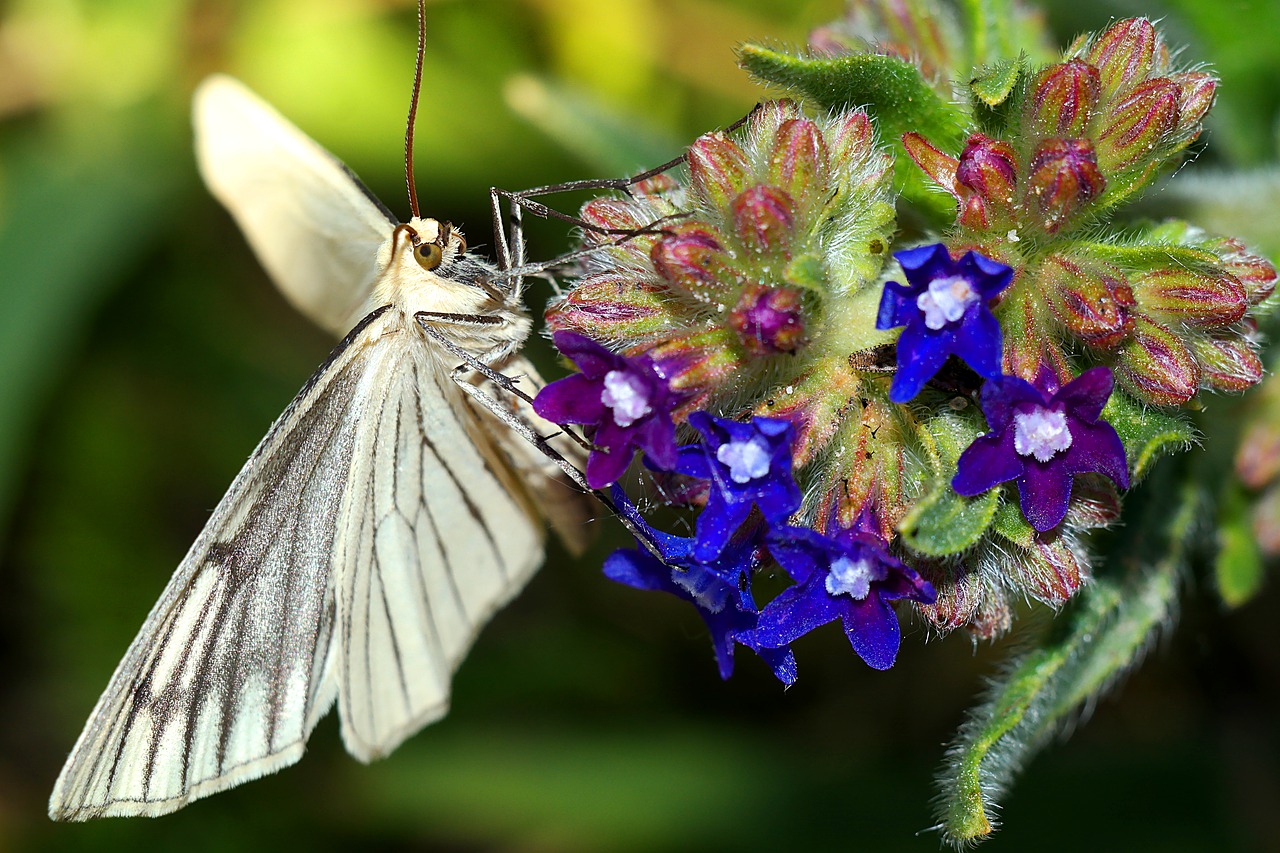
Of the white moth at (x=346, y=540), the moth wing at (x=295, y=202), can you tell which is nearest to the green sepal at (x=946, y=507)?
the white moth at (x=346, y=540)

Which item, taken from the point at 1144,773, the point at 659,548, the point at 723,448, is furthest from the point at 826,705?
the point at 723,448

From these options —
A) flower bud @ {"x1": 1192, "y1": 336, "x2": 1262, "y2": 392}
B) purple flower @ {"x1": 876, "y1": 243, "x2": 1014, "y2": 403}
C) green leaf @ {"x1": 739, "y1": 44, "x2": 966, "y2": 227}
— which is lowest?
flower bud @ {"x1": 1192, "y1": 336, "x2": 1262, "y2": 392}

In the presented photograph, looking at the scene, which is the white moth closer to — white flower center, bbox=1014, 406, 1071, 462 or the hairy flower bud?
the hairy flower bud

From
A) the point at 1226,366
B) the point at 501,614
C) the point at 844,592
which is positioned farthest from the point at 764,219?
the point at 501,614

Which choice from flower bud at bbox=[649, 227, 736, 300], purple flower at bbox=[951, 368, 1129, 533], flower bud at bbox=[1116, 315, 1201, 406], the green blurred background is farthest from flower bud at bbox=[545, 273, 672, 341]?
the green blurred background

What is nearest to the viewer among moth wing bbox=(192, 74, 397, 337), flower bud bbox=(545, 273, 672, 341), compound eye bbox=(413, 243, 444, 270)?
flower bud bbox=(545, 273, 672, 341)

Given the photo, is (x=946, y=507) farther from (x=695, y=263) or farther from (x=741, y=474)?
(x=695, y=263)
